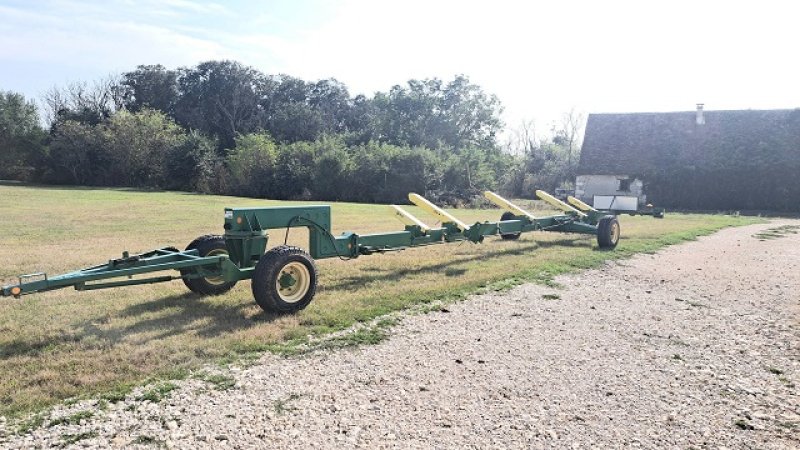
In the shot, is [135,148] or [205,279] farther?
[135,148]

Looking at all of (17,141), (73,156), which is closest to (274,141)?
(73,156)

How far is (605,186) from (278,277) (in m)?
33.7

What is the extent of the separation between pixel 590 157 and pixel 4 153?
2076 inches

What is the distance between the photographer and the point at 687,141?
35.4 meters

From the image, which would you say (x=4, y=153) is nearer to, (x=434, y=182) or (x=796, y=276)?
(x=434, y=182)

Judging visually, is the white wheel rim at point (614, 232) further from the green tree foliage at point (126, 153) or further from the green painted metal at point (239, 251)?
the green tree foliage at point (126, 153)

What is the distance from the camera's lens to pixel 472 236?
9547 millimetres

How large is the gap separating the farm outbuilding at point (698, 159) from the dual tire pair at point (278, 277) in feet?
99.0

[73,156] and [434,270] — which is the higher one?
[73,156]

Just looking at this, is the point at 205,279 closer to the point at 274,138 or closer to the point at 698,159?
the point at 698,159

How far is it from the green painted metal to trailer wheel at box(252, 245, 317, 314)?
0.16 meters

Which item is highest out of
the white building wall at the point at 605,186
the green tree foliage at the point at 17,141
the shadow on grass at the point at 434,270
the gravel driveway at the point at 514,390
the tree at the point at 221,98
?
the tree at the point at 221,98

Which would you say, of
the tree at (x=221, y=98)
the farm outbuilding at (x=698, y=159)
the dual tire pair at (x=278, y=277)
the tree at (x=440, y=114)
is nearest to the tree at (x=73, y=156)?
the tree at (x=221, y=98)

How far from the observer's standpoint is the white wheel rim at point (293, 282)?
6.16m
